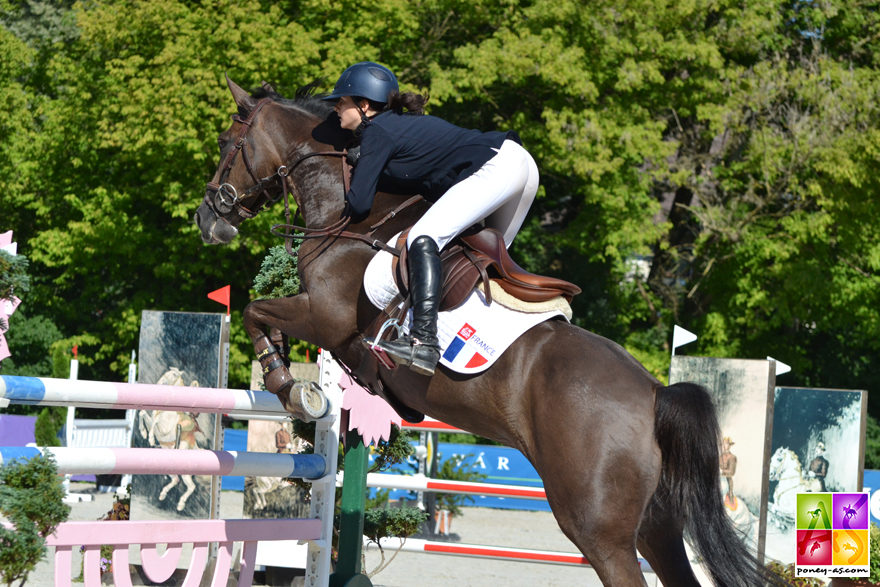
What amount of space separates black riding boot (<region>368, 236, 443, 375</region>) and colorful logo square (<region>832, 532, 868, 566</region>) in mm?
3709

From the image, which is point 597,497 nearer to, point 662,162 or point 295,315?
point 295,315

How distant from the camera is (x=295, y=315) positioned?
390 cm

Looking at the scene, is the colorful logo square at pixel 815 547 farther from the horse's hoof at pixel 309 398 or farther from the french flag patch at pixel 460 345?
the horse's hoof at pixel 309 398

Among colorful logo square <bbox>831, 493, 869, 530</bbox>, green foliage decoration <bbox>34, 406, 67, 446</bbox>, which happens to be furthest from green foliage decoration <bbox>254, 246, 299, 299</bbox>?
green foliage decoration <bbox>34, 406, 67, 446</bbox>

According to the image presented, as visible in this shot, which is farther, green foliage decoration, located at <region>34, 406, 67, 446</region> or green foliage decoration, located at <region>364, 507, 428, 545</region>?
green foliage decoration, located at <region>34, 406, 67, 446</region>

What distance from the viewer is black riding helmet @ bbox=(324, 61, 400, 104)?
13.0ft

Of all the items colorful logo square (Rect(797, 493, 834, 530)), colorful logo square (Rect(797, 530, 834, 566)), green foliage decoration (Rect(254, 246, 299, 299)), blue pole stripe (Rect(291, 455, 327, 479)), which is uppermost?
green foliage decoration (Rect(254, 246, 299, 299))

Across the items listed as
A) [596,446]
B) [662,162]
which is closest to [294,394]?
[596,446]

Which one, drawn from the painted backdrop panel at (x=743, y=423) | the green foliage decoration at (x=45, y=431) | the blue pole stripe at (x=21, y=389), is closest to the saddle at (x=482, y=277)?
the blue pole stripe at (x=21, y=389)

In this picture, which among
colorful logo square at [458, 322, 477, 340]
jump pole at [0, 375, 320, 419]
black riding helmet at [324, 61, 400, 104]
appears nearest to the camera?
jump pole at [0, 375, 320, 419]

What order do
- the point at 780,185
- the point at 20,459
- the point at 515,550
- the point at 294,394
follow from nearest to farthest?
1. the point at 20,459
2. the point at 294,394
3. the point at 515,550
4. the point at 780,185

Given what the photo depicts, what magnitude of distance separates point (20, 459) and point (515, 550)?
187 inches

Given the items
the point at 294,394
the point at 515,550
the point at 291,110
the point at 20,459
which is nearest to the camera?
the point at 20,459

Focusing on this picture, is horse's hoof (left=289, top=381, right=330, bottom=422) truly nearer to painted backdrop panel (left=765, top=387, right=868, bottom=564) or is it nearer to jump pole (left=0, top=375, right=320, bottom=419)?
jump pole (left=0, top=375, right=320, bottom=419)
